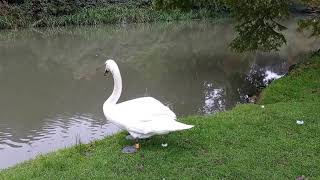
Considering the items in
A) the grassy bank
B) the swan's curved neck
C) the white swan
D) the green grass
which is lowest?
the grassy bank

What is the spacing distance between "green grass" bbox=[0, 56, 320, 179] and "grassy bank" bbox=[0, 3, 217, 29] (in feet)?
91.1

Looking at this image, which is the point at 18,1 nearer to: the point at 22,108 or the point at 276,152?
the point at 22,108

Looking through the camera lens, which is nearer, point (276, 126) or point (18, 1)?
point (276, 126)

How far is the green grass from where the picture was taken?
23.3 ft

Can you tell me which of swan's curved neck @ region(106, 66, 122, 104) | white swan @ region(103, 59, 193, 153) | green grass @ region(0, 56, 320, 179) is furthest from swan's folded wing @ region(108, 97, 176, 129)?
green grass @ region(0, 56, 320, 179)

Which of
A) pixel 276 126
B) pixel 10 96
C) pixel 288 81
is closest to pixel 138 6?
pixel 10 96

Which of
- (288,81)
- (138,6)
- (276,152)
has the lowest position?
(138,6)

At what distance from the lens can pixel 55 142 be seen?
1192 cm

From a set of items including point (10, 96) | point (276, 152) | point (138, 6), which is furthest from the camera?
point (138, 6)

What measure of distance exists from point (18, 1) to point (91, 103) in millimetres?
28261

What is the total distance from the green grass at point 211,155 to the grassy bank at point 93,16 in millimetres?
27770

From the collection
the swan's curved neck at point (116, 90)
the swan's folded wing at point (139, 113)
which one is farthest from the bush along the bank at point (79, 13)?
the swan's folded wing at point (139, 113)

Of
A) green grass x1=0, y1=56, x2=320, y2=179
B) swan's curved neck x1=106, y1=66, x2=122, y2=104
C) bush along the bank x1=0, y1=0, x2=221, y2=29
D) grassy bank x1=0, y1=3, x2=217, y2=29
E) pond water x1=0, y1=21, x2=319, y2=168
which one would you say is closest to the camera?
green grass x1=0, y1=56, x2=320, y2=179

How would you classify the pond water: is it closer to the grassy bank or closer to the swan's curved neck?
the swan's curved neck
